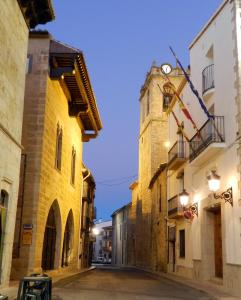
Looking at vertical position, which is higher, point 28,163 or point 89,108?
point 89,108

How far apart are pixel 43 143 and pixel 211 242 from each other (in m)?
7.83

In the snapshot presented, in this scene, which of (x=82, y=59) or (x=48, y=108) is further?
(x=82, y=59)

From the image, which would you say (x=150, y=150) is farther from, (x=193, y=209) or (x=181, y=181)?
(x=193, y=209)

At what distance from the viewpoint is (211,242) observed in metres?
18.3

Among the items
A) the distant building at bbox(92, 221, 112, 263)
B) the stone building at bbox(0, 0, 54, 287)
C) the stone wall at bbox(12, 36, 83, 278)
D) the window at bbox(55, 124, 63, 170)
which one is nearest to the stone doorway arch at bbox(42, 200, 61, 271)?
the stone wall at bbox(12, 36, 83, 278)

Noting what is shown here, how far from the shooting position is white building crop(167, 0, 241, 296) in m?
14.6

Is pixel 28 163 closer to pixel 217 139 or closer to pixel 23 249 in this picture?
pixel 23 249

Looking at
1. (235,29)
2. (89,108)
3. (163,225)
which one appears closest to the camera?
(235,29)

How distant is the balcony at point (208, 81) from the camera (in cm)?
1722

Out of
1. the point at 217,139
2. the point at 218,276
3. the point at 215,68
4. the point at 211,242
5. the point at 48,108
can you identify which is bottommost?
the point at 218,276

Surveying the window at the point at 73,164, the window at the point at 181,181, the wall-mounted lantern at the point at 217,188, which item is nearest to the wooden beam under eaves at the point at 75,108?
the window at the point at 73,164

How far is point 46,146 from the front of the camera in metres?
16.4

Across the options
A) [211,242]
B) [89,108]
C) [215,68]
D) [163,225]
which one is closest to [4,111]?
[215,68]

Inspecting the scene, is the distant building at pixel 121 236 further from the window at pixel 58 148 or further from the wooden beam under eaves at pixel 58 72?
the wooden beam under eaves at pixel 58 72
